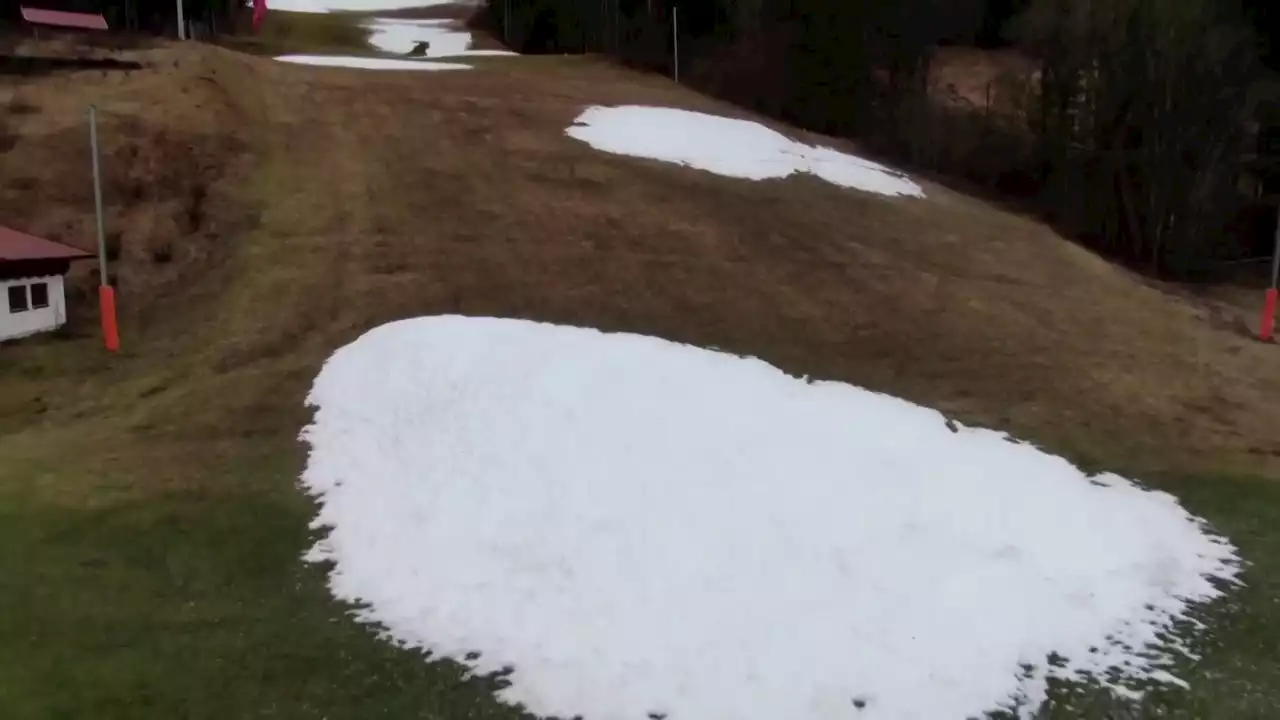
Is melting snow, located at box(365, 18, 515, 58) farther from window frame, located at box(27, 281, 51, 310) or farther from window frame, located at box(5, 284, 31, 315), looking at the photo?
window frame, located at box(5, 284, 31, 315)

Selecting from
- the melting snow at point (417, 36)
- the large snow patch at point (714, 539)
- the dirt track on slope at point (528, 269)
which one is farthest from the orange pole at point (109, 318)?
the melting snow at point (417, 36)

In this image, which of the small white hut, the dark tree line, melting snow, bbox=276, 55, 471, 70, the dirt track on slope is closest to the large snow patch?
the dirt track on slope

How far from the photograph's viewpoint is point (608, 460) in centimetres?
1165

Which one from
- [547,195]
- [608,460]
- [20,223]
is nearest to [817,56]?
[547,195]

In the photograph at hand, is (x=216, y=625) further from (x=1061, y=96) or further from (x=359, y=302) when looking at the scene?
(x=1061, y=96)

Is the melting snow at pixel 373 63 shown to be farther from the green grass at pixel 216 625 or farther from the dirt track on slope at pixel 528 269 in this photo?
the green grass at pixel 216 625

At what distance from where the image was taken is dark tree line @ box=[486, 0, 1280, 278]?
108 ft

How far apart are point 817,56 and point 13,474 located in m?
32.3

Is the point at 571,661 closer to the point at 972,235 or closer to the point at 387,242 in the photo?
the point at 387,242

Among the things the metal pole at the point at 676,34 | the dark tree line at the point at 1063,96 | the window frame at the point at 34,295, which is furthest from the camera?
the metal pole at the point at 676,34

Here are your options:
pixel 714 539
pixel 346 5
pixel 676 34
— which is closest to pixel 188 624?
pixel 714 539

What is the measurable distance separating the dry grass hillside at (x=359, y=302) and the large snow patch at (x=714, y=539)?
973mm

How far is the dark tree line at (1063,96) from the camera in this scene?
1291 inches

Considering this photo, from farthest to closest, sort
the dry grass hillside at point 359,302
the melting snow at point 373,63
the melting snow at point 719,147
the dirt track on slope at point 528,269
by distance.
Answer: the melting snow at point 373,63
the melting snow at point 719,147
the dirt track on slope at point 528,269
the dry grass hillside at point 359,302
